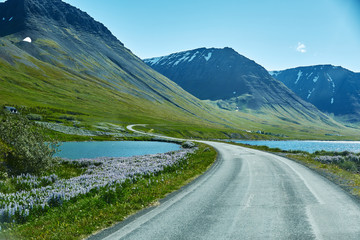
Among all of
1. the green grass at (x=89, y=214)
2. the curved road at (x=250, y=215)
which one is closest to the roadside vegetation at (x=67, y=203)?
the green grass at (x=89, y=214)

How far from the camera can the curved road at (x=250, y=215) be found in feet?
27.6

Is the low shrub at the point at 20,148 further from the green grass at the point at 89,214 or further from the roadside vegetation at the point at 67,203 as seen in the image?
the green grass at the point at 89,214

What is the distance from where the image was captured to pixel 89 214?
9.98m

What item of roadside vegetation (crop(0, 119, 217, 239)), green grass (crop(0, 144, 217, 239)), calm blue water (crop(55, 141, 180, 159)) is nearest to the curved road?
green grass (crop(0, 144, 217, 239))

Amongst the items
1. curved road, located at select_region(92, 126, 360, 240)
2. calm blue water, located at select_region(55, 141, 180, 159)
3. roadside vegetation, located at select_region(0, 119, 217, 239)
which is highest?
curved road, located at select_region(92, 126, 360, 240)

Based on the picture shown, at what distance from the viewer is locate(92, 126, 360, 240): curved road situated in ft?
27.6

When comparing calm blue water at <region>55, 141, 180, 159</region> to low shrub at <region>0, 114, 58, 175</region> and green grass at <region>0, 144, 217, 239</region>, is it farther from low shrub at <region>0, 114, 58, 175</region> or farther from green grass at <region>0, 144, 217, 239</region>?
green grass at <region>0, 144, 217, 239</region>

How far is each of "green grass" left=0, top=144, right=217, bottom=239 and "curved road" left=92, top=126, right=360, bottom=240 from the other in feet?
2.23

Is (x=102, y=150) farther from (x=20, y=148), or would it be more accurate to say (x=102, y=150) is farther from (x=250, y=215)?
(x=250, y=215)

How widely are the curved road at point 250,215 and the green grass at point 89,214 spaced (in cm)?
68

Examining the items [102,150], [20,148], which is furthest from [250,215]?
[102,150]

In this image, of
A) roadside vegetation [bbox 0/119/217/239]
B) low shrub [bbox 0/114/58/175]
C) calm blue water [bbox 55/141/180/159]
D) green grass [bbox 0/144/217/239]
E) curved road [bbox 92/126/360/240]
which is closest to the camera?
green grass [bbox 0/144/217/239]

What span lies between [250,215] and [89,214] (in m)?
6.48

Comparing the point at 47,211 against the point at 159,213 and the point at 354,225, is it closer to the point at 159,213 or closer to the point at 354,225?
the point at 159,213
